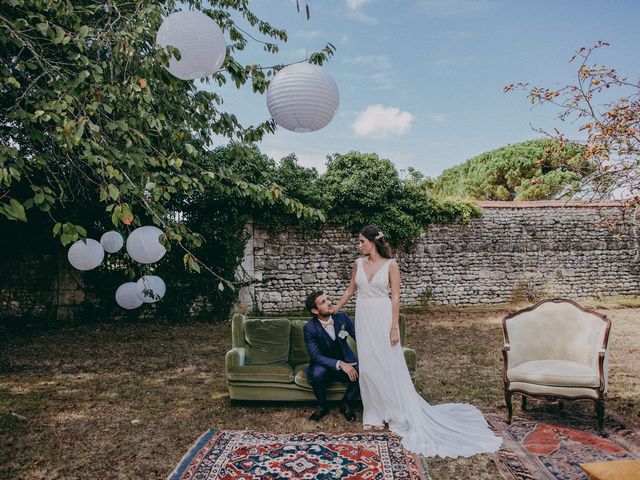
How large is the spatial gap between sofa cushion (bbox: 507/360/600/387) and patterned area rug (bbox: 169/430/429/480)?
126cm

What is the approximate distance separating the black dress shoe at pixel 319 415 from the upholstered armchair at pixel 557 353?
1638mm

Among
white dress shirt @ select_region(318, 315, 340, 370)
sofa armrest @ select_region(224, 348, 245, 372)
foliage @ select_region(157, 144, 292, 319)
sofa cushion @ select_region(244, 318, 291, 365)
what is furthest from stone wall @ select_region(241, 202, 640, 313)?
white dress shirt @ select_region(318, 315, 340, 370)

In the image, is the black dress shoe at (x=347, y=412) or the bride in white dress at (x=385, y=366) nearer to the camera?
the bride in white dress at (x=385, y=366)

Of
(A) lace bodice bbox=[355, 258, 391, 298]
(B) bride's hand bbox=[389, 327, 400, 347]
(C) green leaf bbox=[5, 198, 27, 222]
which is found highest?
(C) green leaf bbox=[5, 198, 27, 222]

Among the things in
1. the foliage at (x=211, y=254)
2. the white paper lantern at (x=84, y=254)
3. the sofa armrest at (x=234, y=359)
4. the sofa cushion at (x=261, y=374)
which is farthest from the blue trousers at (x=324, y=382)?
the foliage at (x=211, y=254)

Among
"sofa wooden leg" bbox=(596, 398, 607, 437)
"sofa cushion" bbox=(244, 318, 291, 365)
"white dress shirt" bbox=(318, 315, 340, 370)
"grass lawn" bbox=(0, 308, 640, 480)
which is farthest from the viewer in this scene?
"sofa cushion" bbox=(244, 318, 291, 365)

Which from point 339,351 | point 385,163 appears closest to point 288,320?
point 339,351

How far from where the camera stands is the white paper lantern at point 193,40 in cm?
277

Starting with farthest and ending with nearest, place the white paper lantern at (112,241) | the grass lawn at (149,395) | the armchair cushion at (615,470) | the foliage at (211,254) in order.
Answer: the foliage at (211,254) → the white paper lantern at (112,241) → the grass lawn at (149,395) → the armchair cushion at (615,470)

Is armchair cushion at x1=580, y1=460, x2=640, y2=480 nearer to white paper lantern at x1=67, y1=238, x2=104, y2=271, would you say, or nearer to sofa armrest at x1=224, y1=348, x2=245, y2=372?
sofa armrest at x1=224, y1=348, x2=245, y2=372

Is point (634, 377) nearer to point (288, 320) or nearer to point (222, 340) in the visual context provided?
point (288, 320)

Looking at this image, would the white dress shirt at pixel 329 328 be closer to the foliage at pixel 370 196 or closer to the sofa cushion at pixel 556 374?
the sofa cushion at pixel 556 374

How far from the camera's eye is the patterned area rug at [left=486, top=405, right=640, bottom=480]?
3141 millimetres

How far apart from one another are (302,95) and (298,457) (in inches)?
102
